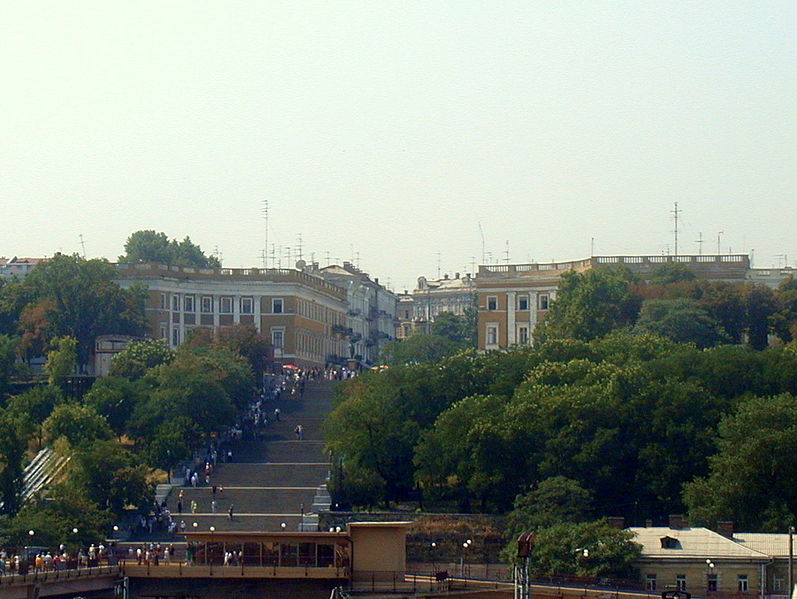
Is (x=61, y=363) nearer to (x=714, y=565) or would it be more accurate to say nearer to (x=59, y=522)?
(x=59, y=522)

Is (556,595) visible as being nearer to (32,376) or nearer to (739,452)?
(739,452)

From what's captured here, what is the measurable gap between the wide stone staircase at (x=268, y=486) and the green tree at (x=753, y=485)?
16.0 meters

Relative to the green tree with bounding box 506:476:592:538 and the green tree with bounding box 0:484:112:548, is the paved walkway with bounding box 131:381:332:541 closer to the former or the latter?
the green tree with bounding box 0:484:112:548

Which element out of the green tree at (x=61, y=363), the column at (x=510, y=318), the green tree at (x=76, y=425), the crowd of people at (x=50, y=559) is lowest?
the crowd of people at (x=50, y=559)

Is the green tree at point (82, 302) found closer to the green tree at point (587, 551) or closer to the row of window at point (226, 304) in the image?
the row of window at point (226, 304)

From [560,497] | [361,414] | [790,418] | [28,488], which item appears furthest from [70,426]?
[790,418]

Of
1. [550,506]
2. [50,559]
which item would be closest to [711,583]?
[550,506]

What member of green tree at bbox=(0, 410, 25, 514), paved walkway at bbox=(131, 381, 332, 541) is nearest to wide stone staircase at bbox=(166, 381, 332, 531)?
paved walkway at bbox=(131, 381, 332, 541)

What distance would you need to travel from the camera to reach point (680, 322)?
131875mm

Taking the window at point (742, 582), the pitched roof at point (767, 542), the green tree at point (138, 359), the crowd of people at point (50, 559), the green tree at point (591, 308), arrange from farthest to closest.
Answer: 1. the green tree at point (591, 308)
2. the green tree at point (138, 359)
3. the pitched roof at point (767, 542)
4. the window at point (742, 582)
5. the crowd of people at point (50, 559)

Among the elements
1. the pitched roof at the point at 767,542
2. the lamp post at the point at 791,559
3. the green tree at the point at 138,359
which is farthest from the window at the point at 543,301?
the lamp post at the point at 791,559

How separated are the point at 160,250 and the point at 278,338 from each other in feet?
71.2

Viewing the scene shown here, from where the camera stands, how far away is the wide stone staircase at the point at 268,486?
99.4m

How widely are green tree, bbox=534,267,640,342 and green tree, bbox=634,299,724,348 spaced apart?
220cm
